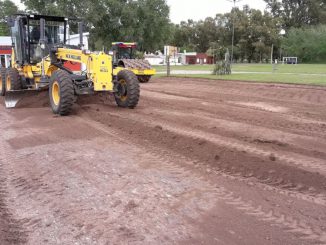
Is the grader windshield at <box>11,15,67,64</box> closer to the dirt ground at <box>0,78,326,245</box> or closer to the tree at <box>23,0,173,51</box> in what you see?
the dirt ground at <box>0,78,326,245</box>

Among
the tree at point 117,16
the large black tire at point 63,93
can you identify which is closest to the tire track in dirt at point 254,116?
the large black tire at point 63,93

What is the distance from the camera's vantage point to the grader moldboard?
400 inches

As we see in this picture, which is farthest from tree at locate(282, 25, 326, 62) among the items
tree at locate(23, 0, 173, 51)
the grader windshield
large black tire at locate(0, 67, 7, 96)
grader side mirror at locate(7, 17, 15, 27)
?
grader side mirror at locate(7, 17, 15, 27)

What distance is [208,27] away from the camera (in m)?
98.1

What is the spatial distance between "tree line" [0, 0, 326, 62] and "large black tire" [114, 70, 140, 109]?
3033 centimetres

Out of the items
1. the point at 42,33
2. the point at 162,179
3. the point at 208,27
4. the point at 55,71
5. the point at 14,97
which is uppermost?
the point at 208,27

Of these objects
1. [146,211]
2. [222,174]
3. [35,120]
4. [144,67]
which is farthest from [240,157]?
[144,67]

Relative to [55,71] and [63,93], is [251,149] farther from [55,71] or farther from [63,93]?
[55,71]

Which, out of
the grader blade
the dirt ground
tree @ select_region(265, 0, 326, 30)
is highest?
tree @ select_region(265, 0, 326, 30)

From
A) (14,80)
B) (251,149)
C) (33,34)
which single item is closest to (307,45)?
(33,34)

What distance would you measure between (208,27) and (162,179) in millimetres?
96883

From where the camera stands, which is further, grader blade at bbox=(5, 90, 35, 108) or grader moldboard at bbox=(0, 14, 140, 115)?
grader blade at bbox=(5, 90, 35, 108)

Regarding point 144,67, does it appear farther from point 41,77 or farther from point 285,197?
point 285,197

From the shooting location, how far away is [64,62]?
37.9 feet
